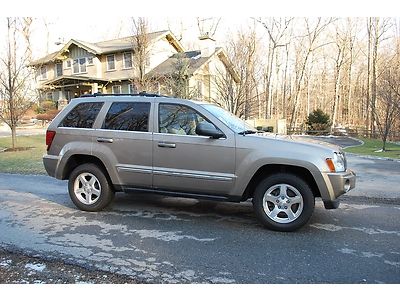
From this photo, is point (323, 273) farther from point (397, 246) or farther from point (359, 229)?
point (359, 229)

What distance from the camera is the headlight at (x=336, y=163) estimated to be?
4.53 metres

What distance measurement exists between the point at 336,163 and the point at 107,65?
30970mm

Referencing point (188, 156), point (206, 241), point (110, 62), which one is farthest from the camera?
point (110, 62)

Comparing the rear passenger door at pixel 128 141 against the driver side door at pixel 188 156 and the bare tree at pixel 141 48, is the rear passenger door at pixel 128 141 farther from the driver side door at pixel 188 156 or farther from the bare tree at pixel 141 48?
the bare tree at pixel 141 48

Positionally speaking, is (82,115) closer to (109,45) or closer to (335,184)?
(335,184)

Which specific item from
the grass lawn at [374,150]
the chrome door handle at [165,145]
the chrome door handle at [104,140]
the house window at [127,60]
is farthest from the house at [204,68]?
the chrome door handle at [165,145]

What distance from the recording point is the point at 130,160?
17.5ft

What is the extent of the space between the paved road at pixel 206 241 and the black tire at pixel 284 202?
0.49ft

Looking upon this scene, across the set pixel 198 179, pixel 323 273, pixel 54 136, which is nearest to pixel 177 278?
pixel 323 273

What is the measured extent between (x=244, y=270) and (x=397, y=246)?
79.8 inches

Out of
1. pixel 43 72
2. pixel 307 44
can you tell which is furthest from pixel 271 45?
pixel 43 72

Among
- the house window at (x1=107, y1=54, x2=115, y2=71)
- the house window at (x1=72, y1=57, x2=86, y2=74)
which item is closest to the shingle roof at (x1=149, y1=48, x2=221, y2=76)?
the house window at (x1=107, y1=54, x2=115, y2=71)

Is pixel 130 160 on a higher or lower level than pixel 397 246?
higher

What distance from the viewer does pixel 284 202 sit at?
466cm
